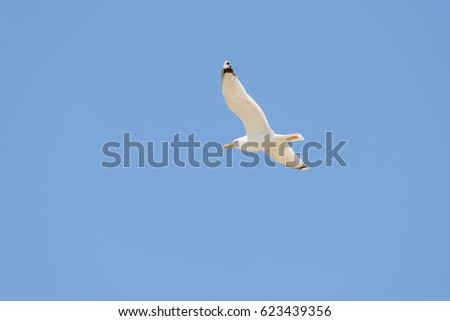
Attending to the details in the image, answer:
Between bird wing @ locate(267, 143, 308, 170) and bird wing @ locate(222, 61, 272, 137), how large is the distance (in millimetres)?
461

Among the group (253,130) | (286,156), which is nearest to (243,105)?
(253,130)

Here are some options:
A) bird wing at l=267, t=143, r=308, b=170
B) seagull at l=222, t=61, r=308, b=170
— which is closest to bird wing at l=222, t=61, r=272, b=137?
seagull at l=222, t=61, r=308, b=170

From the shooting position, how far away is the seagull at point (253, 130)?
15.4 m

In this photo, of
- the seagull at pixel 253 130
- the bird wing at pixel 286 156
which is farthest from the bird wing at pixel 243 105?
the bird wing at pixel 286 156

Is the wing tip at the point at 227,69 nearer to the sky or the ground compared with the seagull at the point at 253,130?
nearer to the sky

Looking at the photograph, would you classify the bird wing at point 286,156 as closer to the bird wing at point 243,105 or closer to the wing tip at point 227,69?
the bird wing at point 243,105

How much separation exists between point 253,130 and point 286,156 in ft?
2.68

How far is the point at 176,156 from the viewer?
54.4 feet

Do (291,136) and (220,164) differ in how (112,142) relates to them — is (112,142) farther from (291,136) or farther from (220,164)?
(291,136)

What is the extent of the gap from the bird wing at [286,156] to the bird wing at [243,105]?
461 millimetres

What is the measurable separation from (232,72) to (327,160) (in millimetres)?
2236

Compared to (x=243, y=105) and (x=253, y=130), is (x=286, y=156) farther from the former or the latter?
(x=243, y=105)
